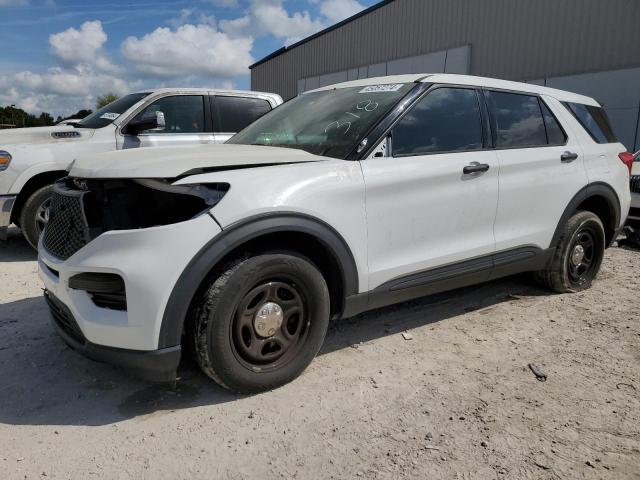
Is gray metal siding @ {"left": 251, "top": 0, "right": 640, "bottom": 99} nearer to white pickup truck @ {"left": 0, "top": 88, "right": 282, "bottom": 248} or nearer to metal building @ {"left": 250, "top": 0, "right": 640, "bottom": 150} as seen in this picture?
metal building @ {"left": 250, "top": 0, "right": 640, "bottom": 150}

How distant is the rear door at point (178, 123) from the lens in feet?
20.0

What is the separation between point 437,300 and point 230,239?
2447 mm

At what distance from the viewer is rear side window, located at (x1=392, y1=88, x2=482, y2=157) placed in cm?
320

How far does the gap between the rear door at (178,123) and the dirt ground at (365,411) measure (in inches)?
112

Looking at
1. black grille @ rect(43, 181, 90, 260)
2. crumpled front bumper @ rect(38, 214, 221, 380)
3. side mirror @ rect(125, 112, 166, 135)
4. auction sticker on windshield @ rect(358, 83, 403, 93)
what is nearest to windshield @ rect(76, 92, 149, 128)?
side mirror @ rect(125, 112, 166, 135)

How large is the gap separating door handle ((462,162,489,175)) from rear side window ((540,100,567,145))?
0.99 meters

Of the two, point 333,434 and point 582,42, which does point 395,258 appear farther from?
point 582,42

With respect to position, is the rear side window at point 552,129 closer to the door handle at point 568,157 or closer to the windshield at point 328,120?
the door handle at point 568,157

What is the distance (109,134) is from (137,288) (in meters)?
4.27

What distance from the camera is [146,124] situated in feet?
18.0

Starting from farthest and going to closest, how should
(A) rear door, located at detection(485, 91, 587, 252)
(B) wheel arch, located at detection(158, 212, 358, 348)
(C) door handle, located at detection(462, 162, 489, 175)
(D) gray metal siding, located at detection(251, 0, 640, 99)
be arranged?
(D) gray metal siding, located at detection(251, 0, 640, 99) → (A) rear door, located at detection(485, 91, 587, 252) → (C) door handle, located at detection(462, 162, 489, 175) → (B) wheel arch, located at detection(158, 212, 358, 348)

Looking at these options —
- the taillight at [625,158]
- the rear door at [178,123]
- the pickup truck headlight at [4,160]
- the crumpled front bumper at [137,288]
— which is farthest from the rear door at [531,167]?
the pickup truck headlight at [4,160]

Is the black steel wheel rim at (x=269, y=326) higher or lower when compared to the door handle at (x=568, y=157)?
lower

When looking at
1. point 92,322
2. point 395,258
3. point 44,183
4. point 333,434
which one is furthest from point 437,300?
point 44,183
